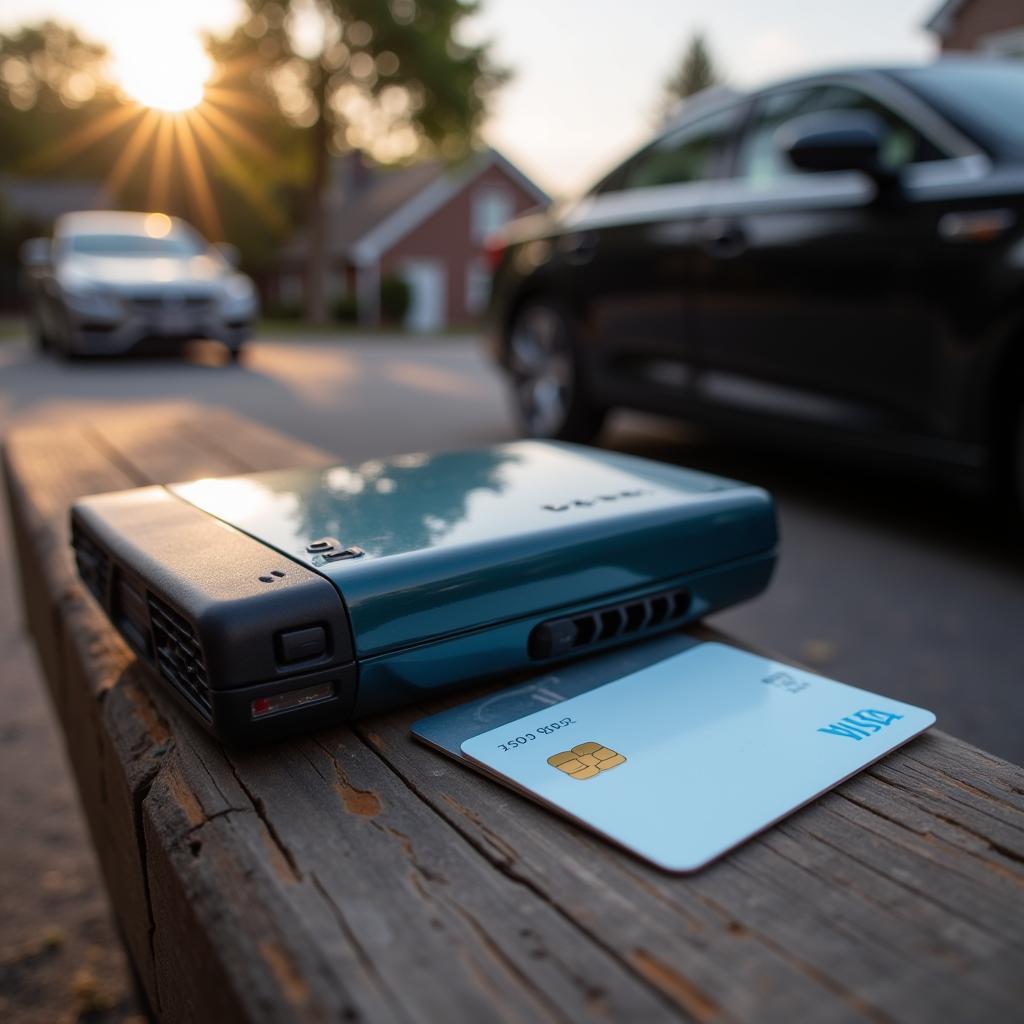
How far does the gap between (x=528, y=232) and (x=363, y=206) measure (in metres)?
34.2

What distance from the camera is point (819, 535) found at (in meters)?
3.48

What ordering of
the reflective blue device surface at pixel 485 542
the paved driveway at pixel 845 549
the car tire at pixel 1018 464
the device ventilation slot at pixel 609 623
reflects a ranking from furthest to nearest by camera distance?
the car tire at pixel 1018 464
the paved driveway at pixel 845 549
the device ventilation slot at pixel 609 623
the reflective blue device surface at pixel 485 542

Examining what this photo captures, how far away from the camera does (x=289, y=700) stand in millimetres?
838

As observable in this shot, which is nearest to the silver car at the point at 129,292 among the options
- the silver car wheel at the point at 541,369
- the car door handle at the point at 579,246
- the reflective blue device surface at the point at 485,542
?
the silver car wheel at the point at 541,369

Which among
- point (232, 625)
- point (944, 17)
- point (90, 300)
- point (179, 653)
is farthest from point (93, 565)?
point (944, 17)

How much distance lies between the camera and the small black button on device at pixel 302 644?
0.82 metres

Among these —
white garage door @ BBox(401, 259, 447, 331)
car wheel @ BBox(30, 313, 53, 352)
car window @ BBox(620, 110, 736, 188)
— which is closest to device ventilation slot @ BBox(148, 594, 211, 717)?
car window @ BBox(620, 110, 736, 188)

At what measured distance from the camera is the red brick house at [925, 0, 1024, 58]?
15.2 meters

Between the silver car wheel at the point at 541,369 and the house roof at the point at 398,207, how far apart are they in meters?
26.7

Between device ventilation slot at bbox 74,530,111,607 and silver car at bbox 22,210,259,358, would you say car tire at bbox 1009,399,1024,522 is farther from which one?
silver car at bbox 22,210,259,358

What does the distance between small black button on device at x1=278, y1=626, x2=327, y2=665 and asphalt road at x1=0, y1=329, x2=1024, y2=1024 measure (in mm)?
1003

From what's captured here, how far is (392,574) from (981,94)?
3.09m

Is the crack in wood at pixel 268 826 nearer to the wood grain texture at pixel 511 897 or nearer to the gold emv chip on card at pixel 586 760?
the wood grain texture at pixel 511 897

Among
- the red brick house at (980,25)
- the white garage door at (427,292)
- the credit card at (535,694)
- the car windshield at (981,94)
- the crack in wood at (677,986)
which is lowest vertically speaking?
the white garage door at (427,292)
